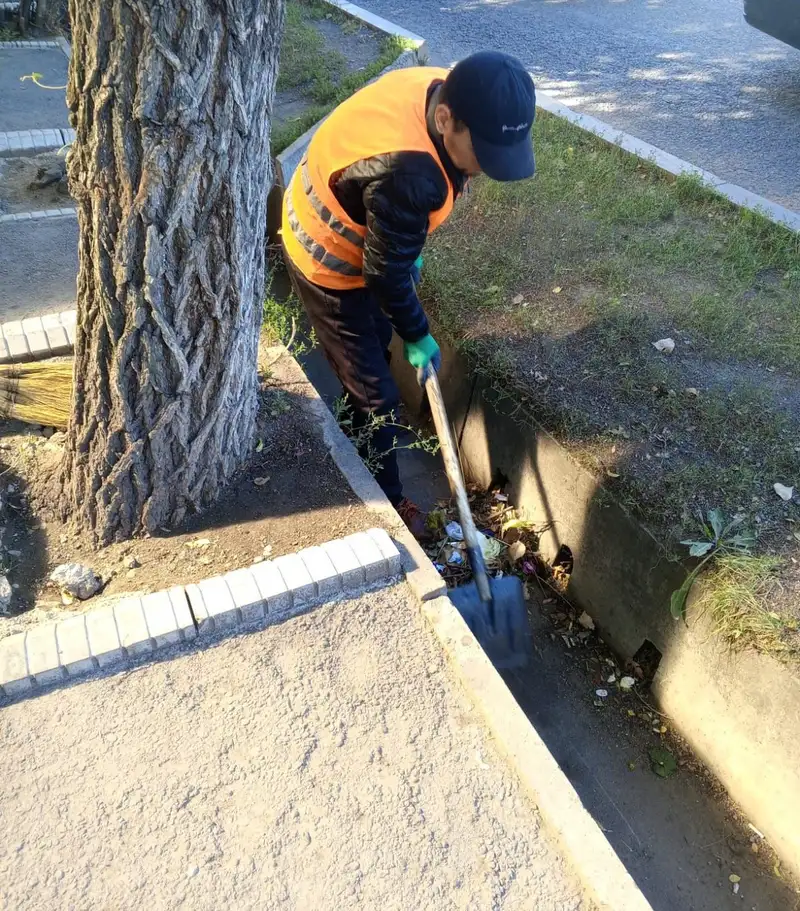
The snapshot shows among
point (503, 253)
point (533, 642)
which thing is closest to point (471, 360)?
point (503, 253)

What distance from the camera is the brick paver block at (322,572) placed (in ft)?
8.30

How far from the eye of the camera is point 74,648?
2.26m

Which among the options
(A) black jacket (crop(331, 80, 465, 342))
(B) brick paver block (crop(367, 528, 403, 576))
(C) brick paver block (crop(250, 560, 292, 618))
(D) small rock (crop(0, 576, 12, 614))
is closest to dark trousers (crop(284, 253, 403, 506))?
(A) black jacket (crop(331, 80, 465, 342))

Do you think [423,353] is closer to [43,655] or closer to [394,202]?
[394,202]

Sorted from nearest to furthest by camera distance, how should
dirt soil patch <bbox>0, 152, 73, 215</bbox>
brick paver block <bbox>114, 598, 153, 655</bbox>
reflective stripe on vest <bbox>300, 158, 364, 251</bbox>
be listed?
brick paver block <bbox>114, 598, 153, 655</bbox>
reflective stripe on vest <bbox>300, 158, 364, 251</bbox>
dirt soil patch <bbox>0, 152, 73, 215</bbox>

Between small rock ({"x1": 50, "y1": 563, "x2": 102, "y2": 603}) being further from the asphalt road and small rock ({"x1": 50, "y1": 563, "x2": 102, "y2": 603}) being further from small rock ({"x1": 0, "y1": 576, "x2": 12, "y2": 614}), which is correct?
the asphalt road

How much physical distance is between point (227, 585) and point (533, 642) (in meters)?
1.71

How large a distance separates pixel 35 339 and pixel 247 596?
176 centimetres

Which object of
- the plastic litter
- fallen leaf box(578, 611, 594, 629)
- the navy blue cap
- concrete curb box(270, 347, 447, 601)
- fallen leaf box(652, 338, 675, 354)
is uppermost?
the navy blue cap

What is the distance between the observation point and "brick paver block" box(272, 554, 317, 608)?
249 cm

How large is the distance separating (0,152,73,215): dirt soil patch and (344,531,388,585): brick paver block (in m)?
3.44

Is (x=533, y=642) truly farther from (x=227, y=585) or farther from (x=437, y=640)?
(x=227, y=585)

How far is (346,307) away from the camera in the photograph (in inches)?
123

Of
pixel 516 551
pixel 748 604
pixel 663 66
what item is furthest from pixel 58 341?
pixel 663 66
